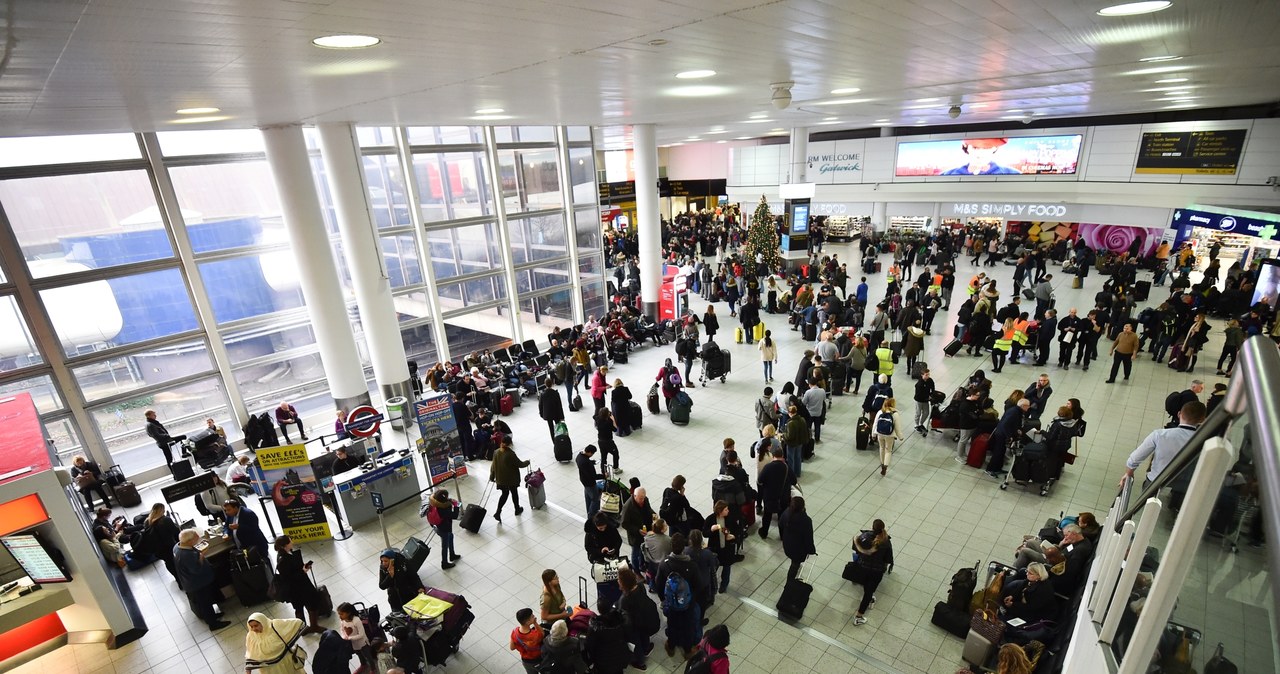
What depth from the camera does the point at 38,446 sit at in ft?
20.7

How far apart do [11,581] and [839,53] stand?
10.3 m

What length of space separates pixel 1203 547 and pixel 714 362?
10.6 m

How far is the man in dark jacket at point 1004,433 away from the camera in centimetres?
800

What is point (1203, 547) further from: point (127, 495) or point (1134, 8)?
point (127, 495)

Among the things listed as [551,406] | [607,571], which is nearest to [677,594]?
[607,571]

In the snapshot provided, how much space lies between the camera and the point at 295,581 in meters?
6.06

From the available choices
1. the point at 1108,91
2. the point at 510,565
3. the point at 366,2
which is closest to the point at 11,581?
the point at 510,565

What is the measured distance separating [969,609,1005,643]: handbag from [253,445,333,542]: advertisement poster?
7.94m

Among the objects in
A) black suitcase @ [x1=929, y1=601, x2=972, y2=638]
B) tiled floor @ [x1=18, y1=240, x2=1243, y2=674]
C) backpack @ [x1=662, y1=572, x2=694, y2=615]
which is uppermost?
backpack @ [x1=662, y1=572, x2=694, y2=615]

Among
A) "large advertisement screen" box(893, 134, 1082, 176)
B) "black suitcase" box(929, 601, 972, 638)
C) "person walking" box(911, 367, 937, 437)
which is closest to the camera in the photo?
"black suitcase" box(929, 601, 972, 638)

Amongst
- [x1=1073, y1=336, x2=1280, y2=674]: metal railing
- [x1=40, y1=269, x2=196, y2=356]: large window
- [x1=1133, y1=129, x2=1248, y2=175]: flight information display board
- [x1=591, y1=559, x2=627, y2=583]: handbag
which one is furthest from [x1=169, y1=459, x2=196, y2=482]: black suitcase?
[x1=1133, y1=129, x2=1248, y2=175]: flight information display board

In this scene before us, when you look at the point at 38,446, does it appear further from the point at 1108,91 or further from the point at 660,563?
the point at 1108,91

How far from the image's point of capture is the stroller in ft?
39.6

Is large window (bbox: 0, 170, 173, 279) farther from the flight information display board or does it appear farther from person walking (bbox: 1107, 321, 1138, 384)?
the flight information display board
